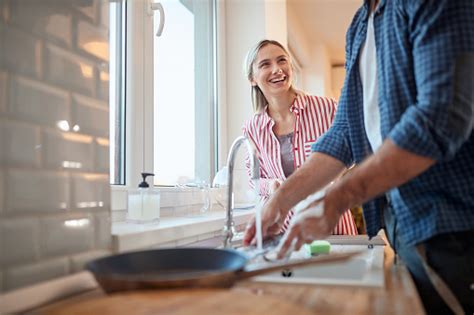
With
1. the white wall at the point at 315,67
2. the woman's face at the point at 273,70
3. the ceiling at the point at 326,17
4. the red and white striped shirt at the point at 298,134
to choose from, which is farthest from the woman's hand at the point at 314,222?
the white wall at the point at 315,67

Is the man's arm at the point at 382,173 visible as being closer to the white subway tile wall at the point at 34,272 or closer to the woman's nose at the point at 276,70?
the white subway tile wall at the point at 34,272

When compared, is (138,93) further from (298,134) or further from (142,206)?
(298,134)

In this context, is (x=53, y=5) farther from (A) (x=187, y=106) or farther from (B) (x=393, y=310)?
(A) (x=187, y=106)

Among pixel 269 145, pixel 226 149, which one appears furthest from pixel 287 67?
pixel 226 149

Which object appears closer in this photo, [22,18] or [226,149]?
[22,18]

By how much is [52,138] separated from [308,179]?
0.66 meters

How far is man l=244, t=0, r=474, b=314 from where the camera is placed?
0.79m

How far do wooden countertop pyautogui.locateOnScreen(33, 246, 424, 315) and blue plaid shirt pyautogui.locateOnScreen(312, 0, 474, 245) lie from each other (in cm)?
15

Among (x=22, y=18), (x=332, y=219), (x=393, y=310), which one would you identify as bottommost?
(x=393, y=310)

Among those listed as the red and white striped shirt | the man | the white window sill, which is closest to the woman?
the red and white striped shirt

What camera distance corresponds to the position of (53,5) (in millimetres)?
785

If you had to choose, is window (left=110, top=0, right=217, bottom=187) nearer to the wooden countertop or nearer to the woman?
the woman

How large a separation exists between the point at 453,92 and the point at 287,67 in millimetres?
1522

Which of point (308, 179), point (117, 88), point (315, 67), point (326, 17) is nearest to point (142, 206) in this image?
point (308, 179)
